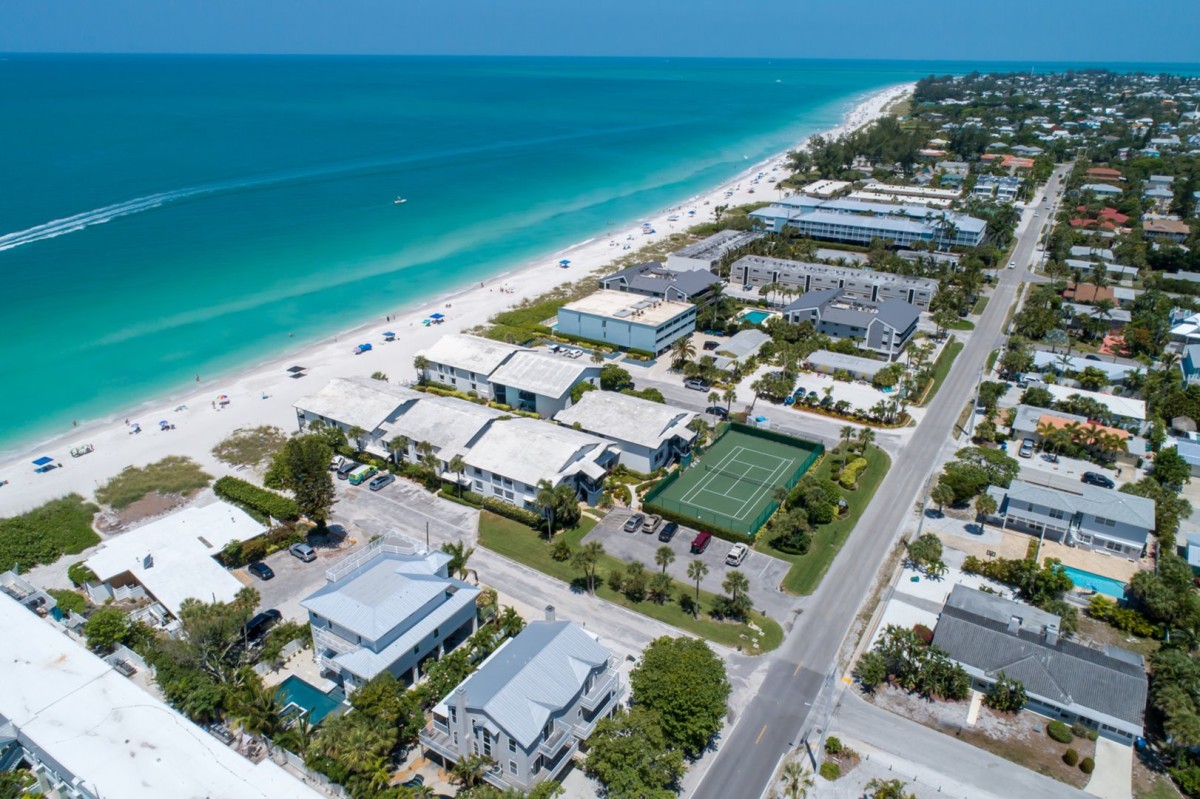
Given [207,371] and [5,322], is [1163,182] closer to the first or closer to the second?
[207,371]

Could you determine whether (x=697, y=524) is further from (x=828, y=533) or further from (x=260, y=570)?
(x=260, y=570)

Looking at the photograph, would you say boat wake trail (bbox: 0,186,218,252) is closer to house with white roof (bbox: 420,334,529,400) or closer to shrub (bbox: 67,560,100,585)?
house with white roof (bbox: 420,334,529,400)

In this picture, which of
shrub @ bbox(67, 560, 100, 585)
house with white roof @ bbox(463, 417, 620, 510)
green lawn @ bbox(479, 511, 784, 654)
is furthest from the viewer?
house with white roof @ bbox(463, 417, 620, 510)

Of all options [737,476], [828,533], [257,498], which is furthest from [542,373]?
[828,533]

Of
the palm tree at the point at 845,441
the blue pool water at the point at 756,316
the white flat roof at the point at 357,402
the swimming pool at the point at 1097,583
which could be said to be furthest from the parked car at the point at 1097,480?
the white flat roof at the point at 357,402

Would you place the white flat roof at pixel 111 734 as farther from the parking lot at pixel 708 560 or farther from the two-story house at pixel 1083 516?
the two-story house at pixel 1083 516

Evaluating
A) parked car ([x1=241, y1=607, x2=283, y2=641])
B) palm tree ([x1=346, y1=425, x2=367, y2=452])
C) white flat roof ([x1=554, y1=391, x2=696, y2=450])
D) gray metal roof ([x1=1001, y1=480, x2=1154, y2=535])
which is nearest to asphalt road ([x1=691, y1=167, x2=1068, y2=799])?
gray metal roof ([x1=1001, y1=480, x2=1154, y2=535])
